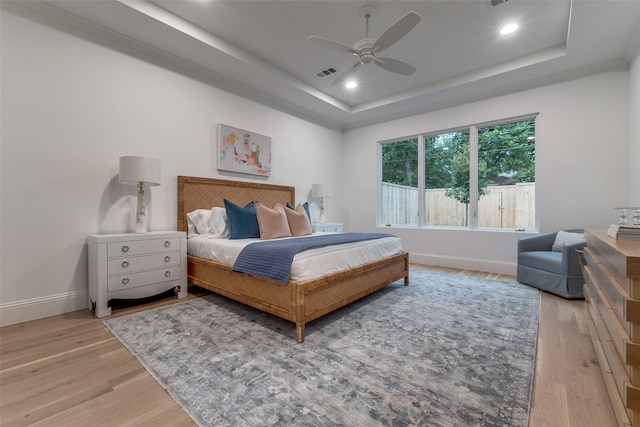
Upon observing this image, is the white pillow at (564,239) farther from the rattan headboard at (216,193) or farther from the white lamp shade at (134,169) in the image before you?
the white lamp shade at (134,169)

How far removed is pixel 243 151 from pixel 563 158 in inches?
180

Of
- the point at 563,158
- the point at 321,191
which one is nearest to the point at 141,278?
the point at 321,191

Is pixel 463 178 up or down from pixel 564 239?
up

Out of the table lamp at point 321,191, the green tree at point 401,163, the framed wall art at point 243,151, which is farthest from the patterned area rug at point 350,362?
the green tree at point 401,163

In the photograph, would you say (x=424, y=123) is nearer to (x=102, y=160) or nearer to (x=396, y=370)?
(x=396, y=370)

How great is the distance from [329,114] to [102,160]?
3785 millimetres

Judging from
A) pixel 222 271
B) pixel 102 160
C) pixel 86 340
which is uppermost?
pixel 102 160

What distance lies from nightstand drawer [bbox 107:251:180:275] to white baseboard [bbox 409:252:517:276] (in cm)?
400

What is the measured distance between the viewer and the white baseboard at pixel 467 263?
13.5 feet

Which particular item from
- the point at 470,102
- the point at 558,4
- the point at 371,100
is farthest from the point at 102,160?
the point at 470,102

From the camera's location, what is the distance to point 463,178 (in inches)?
184

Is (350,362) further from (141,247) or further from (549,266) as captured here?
(549,266)

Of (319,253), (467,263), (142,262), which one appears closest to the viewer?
(319,253)

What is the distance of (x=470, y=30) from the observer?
3016 mm
